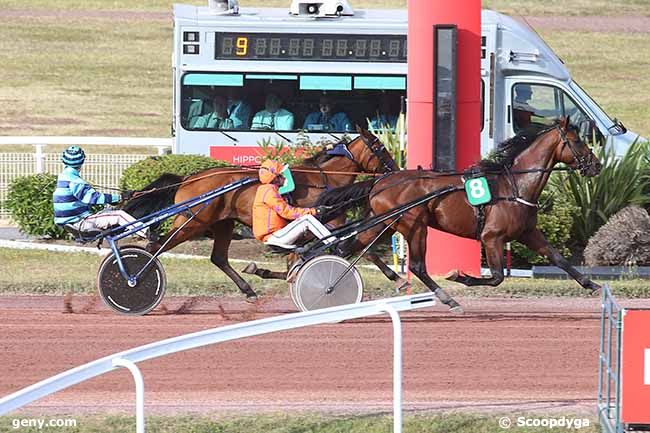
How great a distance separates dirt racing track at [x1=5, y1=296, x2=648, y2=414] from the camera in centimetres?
905

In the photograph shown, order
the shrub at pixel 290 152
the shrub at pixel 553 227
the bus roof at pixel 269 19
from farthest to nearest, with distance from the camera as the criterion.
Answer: the bus roof at pixel 269 19
the shrub at pixel 290 152
the shrub at pixel 553 227

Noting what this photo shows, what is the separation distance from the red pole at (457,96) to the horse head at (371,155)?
1557mm

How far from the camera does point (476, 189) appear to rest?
38.3 ft

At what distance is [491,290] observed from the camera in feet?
44.8

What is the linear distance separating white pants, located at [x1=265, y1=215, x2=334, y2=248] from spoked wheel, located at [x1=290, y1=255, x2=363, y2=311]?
0.74 feet

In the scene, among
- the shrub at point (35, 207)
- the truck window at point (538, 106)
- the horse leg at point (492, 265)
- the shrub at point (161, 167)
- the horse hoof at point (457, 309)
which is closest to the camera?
the horse leg at point (492, 265)

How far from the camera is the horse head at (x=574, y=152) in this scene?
1174cm

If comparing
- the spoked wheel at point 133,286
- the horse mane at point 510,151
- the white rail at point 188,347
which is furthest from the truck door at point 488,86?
the white rail at point 188,347

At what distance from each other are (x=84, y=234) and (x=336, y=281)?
2.20 metres

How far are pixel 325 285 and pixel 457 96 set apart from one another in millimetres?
3284

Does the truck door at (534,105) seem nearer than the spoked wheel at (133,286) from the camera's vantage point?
No

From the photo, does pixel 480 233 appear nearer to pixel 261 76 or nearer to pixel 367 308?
pixel 367 308

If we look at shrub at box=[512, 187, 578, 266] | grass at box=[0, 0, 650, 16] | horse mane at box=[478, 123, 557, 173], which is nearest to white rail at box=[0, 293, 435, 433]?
horse mane at box=[478, 123, 557, 173]

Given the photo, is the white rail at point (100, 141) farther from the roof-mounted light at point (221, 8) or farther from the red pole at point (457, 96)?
the red pole at point (457, 96)
